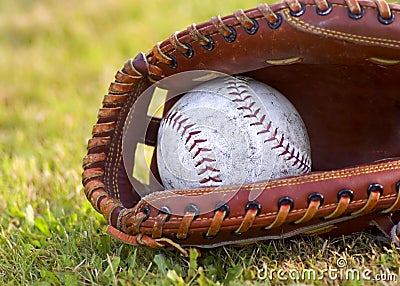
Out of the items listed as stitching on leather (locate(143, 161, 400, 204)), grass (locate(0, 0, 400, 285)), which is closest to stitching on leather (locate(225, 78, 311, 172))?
stitching on leather (locate(143, 161, 400, 204))

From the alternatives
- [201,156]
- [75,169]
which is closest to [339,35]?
[201,156]

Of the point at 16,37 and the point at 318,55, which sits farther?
the point at 16,37

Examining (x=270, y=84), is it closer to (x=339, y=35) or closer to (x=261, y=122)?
(x=261, y=122)

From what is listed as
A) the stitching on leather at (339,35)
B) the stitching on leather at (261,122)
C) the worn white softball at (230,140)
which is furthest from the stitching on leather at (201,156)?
the stitching on leather at (339,35)

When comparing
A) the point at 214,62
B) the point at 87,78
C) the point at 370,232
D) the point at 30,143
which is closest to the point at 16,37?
the point at 87,78

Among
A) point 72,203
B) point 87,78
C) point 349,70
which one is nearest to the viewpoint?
point 349,70

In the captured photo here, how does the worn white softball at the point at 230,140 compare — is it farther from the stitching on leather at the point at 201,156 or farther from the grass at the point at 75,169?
the grass at the point at 75,169

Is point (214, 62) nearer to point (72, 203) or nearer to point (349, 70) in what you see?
point (349, 70)
